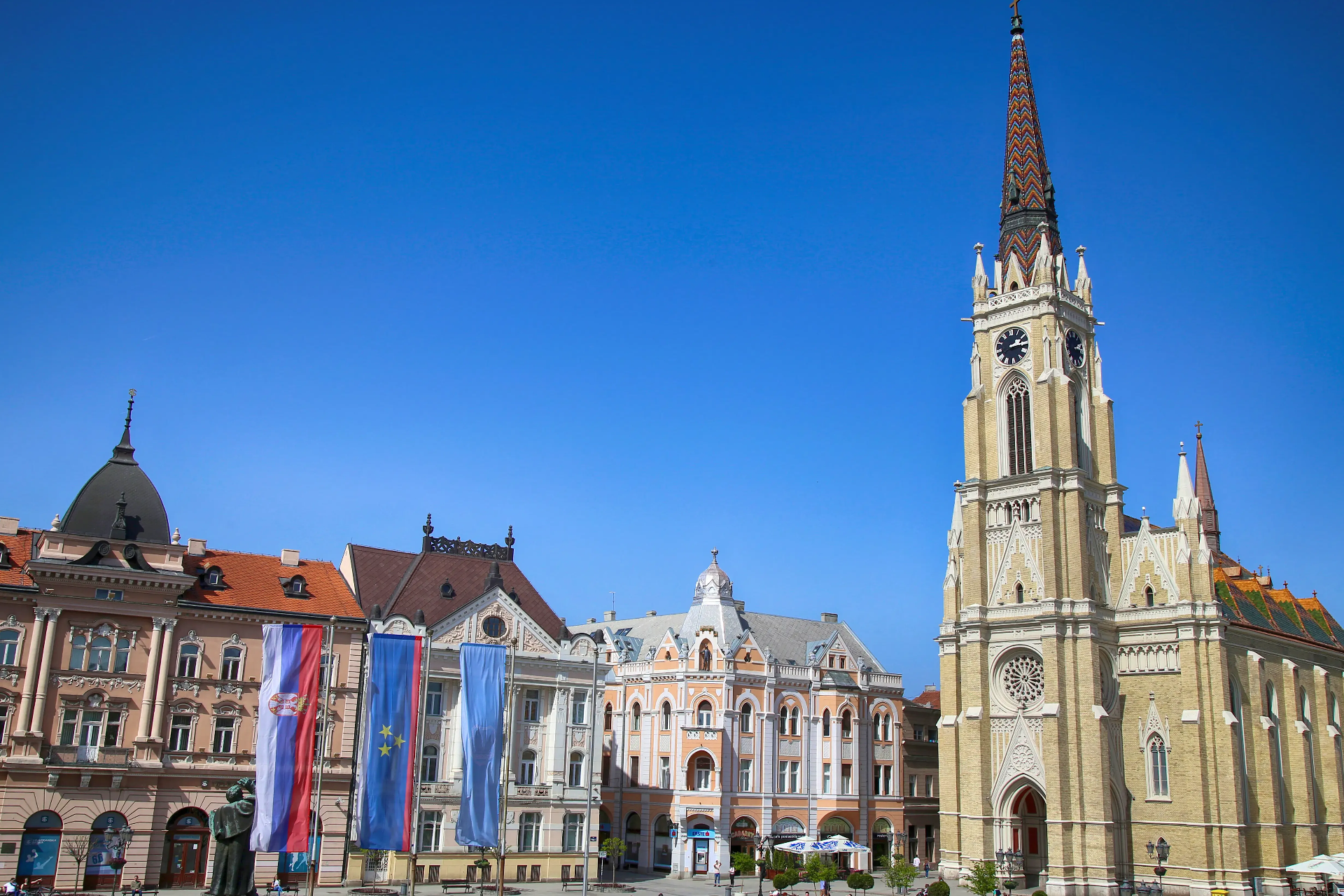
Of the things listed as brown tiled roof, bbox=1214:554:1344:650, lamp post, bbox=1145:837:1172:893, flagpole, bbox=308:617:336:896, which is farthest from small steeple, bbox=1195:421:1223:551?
flagpole, bbox=308:617:336:896

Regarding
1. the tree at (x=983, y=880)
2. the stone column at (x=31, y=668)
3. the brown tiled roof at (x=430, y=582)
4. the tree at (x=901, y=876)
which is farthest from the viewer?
the brown tiled roof at (x=430, y=582)

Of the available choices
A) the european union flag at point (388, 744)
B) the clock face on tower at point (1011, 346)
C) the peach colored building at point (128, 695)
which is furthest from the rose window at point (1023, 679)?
the peach colored building at point (128, 695)

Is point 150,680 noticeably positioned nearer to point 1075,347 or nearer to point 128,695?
point 128,695

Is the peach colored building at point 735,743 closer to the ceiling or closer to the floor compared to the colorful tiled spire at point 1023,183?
closer to the floor

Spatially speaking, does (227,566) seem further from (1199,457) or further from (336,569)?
(1199,457)

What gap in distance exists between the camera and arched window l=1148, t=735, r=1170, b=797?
58781 mm

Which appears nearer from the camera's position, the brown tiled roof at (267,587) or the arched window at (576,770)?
the brown tiled roof at (267,587)

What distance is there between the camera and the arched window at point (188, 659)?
49438mm

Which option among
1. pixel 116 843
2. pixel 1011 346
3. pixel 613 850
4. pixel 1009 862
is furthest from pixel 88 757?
pixel 1011 346

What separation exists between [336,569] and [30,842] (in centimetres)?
1852

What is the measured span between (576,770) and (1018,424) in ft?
104

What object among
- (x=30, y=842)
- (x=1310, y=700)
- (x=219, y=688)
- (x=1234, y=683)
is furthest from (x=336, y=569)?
(x=1310, y=700)

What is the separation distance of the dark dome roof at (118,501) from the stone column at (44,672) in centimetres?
375

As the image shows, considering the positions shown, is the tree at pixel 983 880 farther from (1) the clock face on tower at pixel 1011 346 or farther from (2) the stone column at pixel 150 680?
(2) the stone column at pixel 150 680
